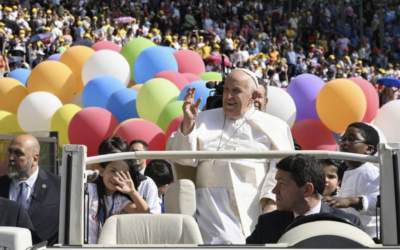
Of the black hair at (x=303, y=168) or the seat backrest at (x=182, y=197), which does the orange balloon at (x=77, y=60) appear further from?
the black hair at (x=303, y=168)

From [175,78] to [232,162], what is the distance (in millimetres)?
6280

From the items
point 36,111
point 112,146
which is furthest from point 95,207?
point 36,111

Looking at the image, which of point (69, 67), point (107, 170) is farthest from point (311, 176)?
point (69, 67)

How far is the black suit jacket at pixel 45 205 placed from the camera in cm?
458

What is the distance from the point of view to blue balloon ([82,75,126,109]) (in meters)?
10.6

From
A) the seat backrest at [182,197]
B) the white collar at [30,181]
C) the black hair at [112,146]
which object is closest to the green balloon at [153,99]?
the black hair at [112,146]

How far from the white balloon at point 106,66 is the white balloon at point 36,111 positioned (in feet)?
2.90

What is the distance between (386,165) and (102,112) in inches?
279

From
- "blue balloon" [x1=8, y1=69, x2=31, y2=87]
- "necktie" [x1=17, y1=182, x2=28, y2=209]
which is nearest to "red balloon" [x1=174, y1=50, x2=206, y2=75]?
"blue balloon" [x1=8, y1=69, x2=31, y2=87]

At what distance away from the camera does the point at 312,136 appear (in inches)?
392

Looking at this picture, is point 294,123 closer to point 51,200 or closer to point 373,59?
point 51,200

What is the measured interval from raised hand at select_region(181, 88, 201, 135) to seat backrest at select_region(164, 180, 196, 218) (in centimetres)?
47

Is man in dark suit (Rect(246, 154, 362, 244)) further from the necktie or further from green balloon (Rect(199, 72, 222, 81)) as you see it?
green balloon (Rect(199, 72, 222, 81))

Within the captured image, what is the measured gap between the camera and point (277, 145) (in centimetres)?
467
